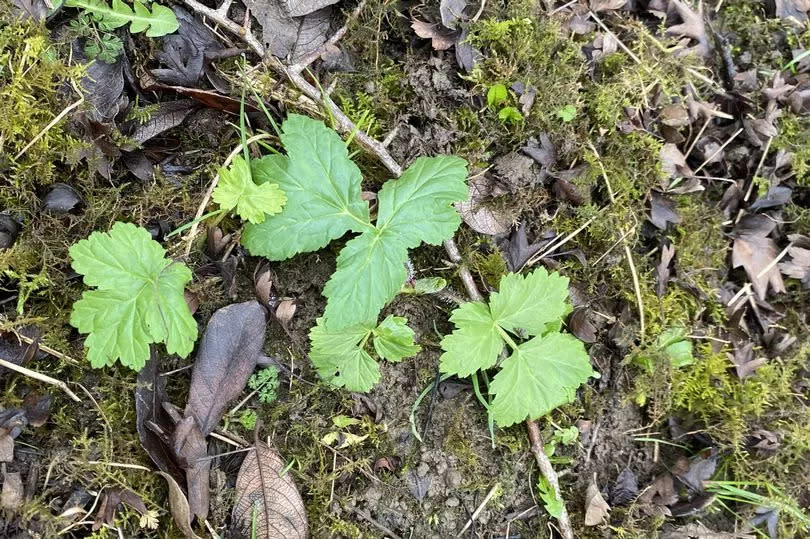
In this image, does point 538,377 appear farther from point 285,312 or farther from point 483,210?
point 285,312

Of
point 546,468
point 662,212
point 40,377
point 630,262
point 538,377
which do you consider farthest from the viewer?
point 662,212

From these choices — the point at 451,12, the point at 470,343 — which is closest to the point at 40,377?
the point at 470,343

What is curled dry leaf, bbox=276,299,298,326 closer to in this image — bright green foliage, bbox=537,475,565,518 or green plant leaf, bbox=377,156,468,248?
green plant leaf, bbox=377,156,468,248

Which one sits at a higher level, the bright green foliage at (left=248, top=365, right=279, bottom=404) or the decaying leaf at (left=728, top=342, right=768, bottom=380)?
the bright green foliage at (left=248, top=365, right=279, bottom=404)

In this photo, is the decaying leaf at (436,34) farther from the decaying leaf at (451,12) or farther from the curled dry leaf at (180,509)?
the curled dry leaf at (180,509)

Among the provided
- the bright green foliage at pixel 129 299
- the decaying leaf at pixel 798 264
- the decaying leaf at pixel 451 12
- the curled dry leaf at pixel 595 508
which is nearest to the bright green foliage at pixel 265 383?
the bright green foliage at pixel 129 299

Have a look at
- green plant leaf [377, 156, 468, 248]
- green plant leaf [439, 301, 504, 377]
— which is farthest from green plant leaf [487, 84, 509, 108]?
green plant leaf [439, 301, 504, 377]

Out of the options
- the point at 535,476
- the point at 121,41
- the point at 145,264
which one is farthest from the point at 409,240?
the point at 121,41
